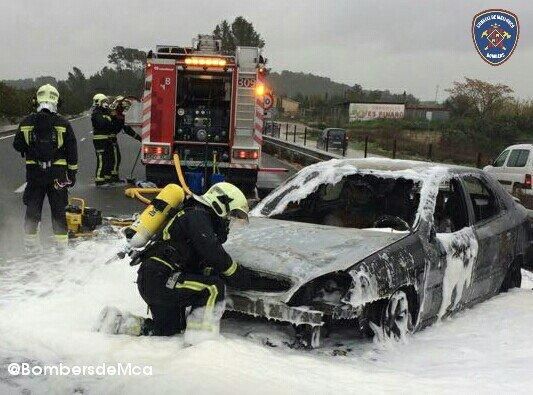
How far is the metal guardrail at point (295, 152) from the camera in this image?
16.1 metres

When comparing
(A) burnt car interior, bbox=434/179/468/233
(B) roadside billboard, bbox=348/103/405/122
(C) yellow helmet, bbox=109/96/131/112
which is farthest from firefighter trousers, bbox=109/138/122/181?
(B) roadside billboard, bbox=348/103/405/122

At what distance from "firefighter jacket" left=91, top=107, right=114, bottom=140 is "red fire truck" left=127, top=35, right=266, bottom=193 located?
0.73 m

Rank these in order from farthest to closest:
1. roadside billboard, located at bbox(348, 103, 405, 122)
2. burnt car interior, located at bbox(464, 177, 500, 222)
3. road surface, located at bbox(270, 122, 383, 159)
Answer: roadside billboard, located at bbox(348, 103, 405, 122), road surface, located at bbox(270, 122, 383, 159), burnt car interior, located at bbox(464, 177, 500, 222)

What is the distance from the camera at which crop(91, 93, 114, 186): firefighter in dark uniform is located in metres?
12.5

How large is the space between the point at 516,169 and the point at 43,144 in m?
9.76

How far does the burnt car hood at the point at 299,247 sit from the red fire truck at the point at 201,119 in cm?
675

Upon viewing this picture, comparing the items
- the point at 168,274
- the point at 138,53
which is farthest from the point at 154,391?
the point at 138,53

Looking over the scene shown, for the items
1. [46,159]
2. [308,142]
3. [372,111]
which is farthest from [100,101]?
[372,111]

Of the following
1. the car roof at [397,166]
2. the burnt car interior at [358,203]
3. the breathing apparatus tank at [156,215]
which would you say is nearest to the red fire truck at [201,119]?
the burnt car interior at [358,203]

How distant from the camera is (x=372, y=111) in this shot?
6312 centimetres

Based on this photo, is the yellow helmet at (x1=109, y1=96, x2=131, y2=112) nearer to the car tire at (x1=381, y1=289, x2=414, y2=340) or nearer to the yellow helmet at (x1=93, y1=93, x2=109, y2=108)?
the yellow helmet at (x1=93, y1=93, x2=109, y2=108)

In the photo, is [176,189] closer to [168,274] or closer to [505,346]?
[168,274]

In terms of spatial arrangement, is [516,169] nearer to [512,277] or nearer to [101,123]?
[512,277]

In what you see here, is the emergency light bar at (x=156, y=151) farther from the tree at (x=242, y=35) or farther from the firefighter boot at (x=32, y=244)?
the tree at (x=242, y=35)
